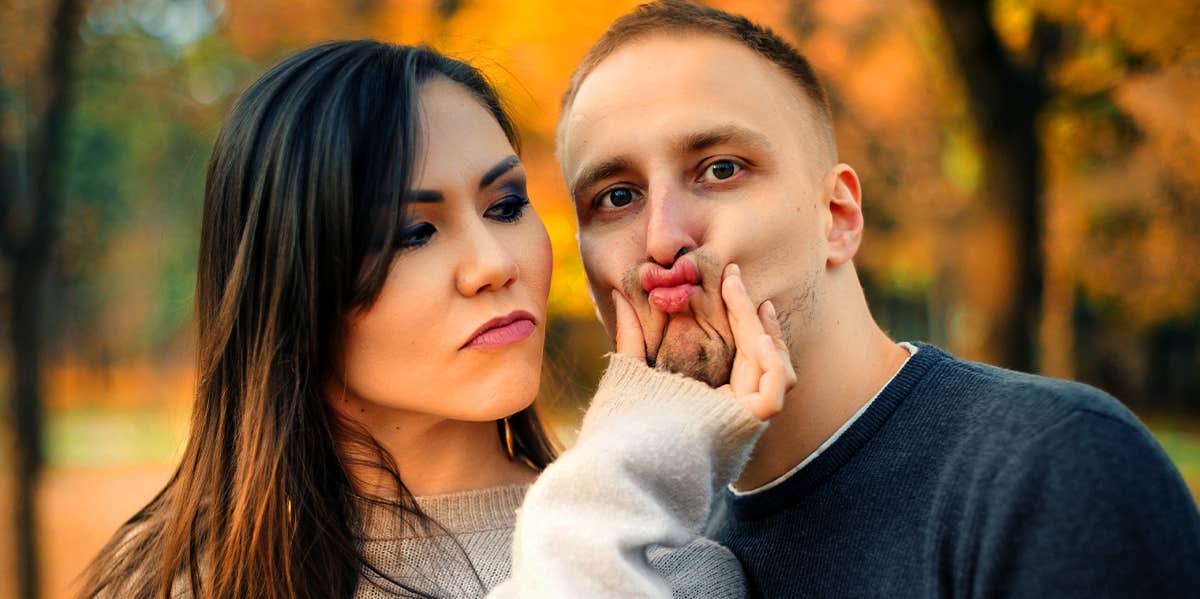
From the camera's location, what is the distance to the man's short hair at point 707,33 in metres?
2.82

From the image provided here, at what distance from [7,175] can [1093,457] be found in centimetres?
707

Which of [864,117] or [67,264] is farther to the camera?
→ [864,117]

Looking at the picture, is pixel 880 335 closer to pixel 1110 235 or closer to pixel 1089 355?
pixel 1110 235

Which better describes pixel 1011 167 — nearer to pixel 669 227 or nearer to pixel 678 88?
pixel 678 88

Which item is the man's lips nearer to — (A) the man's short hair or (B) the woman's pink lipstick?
(B) the woman's pink lipstick

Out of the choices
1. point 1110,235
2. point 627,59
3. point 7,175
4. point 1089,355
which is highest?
point 627,59

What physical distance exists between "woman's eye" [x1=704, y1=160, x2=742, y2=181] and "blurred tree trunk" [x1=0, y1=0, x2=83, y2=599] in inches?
220

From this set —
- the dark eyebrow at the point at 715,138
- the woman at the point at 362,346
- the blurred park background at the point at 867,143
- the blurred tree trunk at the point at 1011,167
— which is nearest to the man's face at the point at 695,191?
the dark eyebrow at the point at 715,138

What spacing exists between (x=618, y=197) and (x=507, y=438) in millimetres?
838

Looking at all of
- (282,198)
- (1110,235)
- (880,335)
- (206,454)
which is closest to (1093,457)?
(880,335)

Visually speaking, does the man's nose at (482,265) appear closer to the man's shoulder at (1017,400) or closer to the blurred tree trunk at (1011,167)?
the man's shoulder at (1017,400)

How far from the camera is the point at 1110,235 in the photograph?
1576 centimetres

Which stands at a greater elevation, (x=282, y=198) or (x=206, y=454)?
(x=282, y=198)

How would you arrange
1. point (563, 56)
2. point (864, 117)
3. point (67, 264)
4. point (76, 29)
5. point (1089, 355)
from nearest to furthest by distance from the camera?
point (76, 29)
point (563, 56)
point (67, 264)
point (864, 117)
point (1089, 355)
